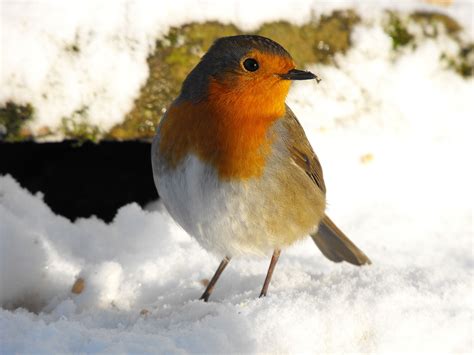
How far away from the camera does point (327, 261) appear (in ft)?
13.4

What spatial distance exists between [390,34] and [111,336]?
2.94 m

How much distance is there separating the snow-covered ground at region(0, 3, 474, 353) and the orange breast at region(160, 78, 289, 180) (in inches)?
23.7

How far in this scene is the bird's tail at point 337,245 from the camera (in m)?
3.78

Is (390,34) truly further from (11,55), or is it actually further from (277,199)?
(11,55)

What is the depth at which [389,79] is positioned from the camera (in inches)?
183

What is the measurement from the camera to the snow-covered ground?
2828 millimetres

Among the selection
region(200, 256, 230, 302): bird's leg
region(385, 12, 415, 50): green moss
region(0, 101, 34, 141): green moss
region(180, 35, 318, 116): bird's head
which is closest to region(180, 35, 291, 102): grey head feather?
region(180, 35, 318, 116): bird's head

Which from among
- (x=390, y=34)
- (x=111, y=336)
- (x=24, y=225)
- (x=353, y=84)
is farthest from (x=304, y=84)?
(x=111, y=336)

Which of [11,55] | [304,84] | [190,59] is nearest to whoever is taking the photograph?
[11,55]

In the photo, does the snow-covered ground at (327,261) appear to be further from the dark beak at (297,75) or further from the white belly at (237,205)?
the dark beak at (297,75)

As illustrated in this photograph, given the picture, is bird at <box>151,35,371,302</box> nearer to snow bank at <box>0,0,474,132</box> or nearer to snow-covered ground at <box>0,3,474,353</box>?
snow-covered ground at <box>0,3,474,353</box>

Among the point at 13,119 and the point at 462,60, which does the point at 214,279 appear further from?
the point at 462,60

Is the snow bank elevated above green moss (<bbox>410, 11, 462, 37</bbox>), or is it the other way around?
green moss (<bbox>410, 11, 462, 37</bbox>)

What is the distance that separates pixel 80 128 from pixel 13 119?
14.3 inches
